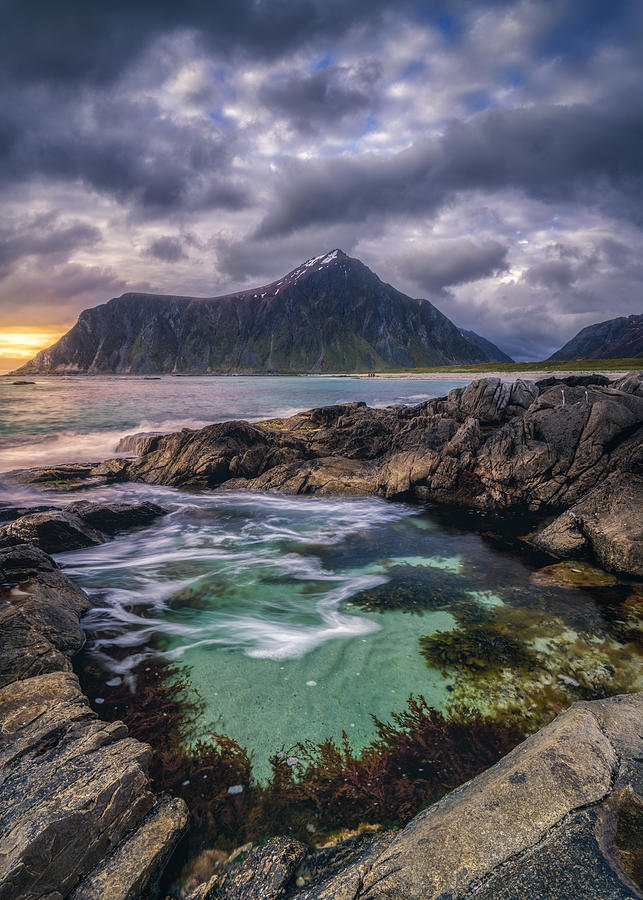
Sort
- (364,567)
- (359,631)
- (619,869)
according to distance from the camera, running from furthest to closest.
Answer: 1. (364,567)
2. (359,631)
3. (619,869)

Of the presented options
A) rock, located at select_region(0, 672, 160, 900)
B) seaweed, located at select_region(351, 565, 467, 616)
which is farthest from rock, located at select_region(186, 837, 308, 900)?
seaweed, located at select_region(351, 565, 467, 616)

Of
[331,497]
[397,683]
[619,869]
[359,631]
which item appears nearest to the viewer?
[619,869]

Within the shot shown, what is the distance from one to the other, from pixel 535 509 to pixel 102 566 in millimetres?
14650

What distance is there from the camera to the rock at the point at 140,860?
11.4 feet

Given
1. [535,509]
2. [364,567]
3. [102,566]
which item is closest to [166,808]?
[364,567]

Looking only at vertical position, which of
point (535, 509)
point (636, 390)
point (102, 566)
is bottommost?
point (102, 566)

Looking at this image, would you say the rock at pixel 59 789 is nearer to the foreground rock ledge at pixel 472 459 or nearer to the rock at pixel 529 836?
the rock at pixel 529 836

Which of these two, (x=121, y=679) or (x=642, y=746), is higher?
(x=642, y=746)

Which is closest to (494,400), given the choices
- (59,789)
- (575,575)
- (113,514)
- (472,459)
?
(472,459)

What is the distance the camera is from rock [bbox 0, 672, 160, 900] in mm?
3420

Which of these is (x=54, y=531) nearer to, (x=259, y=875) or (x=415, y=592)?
(x=415, y=592)

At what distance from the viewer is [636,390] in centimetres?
1722

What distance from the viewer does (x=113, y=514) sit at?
50.1 feet

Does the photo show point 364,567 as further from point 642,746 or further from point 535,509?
point 642,746
